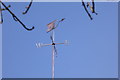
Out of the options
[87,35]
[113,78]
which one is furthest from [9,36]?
[113,78]

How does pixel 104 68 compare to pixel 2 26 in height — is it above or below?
below

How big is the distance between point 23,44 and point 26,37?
0.11m

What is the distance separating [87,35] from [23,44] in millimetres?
900

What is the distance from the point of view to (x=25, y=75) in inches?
103

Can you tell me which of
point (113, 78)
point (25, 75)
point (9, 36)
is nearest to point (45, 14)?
point (9, 36)

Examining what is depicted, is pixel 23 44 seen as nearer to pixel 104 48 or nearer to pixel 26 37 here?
pixel 26 37

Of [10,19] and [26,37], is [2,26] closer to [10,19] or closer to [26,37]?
[10,19]

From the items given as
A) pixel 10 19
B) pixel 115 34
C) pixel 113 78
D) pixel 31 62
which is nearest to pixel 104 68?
pixel 113 78

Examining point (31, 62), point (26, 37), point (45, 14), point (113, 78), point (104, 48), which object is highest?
point (45, 14)

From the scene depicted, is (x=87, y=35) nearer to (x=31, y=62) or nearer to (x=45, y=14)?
(x=45, y=14)

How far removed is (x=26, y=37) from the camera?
2598mm

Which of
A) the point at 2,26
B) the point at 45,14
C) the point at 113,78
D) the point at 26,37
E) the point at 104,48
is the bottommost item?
the point at 113,78

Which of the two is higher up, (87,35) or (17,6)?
(17,6)

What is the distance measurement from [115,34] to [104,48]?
0.25m
